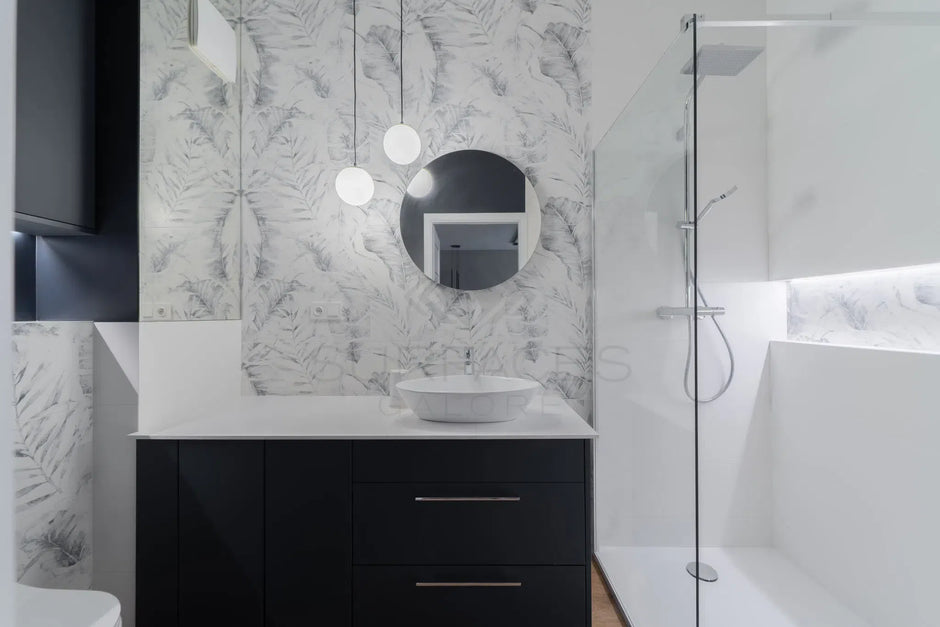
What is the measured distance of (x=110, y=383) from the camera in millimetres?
1764

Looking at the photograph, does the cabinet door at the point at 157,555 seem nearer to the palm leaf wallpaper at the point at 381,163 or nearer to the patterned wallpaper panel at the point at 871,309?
the palm leaf wallpaper at the point at 381,163

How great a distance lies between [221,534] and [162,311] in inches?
30.6

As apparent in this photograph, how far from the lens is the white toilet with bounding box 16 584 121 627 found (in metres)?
1.19

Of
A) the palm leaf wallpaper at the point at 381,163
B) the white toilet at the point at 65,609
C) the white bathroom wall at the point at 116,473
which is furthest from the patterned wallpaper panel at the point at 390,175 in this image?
the white toilet at the point at 65,609

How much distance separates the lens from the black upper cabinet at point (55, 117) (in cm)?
151

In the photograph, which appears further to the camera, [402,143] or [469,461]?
[402,143]

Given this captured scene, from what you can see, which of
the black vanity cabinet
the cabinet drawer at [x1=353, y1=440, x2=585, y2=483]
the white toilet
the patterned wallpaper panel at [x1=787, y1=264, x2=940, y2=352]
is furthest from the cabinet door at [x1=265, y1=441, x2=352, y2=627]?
the patterned wallpaper panel at [x1=787, y1=264, x2=940, y2=352]

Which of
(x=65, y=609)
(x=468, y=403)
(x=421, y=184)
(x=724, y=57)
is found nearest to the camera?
(x=65, y=609)

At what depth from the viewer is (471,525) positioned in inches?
65.6

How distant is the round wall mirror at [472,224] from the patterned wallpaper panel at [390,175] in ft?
0.19

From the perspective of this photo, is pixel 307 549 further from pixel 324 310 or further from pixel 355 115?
pixel 355 115

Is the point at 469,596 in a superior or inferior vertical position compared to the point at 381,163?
inferior

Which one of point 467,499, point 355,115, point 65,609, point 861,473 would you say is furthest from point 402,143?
point 861,473

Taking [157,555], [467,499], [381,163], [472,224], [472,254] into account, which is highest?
[381,163]
